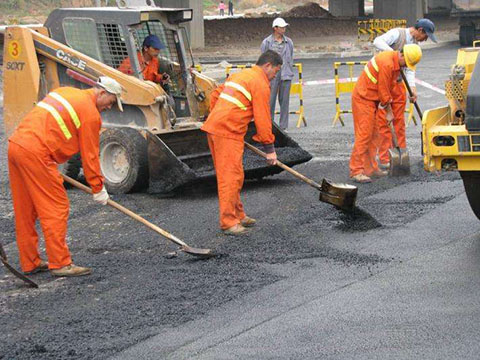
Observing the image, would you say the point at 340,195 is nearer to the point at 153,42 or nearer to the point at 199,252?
the point at 199,252

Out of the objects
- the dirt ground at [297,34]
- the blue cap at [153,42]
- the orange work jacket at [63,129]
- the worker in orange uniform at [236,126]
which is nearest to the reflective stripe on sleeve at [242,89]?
the worker in orange uniform at [236,126]

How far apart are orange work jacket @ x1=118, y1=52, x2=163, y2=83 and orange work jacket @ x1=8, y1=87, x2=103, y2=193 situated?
3907mm

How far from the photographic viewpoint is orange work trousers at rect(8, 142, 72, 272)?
733cm

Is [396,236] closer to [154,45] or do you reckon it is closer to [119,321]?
[119,321]

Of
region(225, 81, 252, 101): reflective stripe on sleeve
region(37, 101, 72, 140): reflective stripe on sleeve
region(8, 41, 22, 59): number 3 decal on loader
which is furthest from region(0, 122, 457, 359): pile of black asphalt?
region(8, 41, 22, 59): number 3 decal on loader

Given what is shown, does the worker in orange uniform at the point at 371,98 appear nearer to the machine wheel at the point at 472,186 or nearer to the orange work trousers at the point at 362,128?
the orange work trousers at the point at 362,128

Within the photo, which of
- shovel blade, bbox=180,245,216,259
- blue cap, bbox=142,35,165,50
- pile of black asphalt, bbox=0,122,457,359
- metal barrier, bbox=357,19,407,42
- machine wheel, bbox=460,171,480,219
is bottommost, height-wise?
pile of black asphalt, bbox=0,122,457,359

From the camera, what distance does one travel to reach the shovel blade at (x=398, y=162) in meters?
11.2

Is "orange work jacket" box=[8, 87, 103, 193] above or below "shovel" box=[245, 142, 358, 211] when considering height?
above

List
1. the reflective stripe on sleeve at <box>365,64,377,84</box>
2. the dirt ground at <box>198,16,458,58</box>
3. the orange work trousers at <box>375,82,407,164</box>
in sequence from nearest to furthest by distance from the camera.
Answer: the reflective stripe on sleeve at <box>365,64,377,84</box>, the orange work trousers at <box>375,82,407,164</box>, the dirt ground at <box>198,16,458,58</box>

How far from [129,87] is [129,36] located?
2.04ft

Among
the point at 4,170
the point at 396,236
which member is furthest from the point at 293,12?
the point at 396,236

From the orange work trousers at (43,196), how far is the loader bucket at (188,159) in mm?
2868

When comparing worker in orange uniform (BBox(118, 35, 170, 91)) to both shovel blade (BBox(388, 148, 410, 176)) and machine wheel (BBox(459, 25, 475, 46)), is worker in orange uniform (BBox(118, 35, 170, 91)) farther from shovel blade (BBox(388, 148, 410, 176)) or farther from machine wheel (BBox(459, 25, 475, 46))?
machine wheel (BBox(459, 25, 475, 46))
